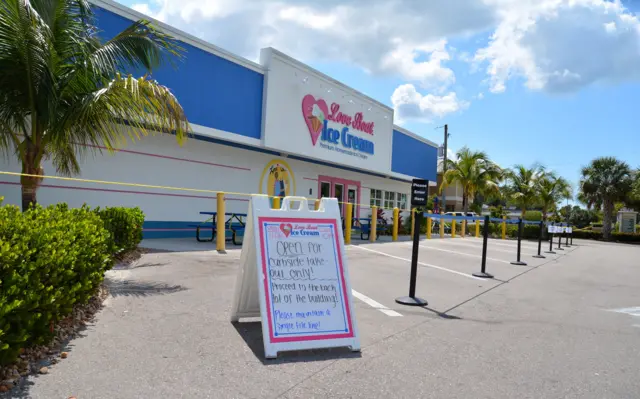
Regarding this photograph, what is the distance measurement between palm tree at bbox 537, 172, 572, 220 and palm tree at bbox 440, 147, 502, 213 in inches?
277

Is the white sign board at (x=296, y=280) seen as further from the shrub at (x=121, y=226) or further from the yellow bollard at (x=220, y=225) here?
the yellow bollard at (x=220, y=225)

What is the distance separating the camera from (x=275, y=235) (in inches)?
176

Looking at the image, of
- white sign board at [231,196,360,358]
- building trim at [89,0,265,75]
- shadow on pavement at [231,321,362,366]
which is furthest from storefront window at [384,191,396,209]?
shadow on pavement at [231,321,362,366]

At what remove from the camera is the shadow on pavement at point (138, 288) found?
5.77 metres

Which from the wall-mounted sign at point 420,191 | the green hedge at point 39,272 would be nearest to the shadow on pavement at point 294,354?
the green hedge at point 39,272

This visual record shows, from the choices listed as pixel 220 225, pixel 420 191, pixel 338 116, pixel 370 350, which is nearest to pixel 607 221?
pixel 420 191

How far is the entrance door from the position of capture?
67.2 feet

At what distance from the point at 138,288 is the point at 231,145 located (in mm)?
9701

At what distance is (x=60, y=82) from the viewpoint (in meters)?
7.05

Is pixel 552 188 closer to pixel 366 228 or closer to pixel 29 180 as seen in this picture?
pixel 366 228

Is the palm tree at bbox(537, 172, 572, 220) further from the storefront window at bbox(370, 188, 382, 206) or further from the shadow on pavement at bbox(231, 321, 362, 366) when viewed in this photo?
the shadow on pavement at bbox(231, 321, 362, 366)

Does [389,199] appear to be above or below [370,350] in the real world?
above

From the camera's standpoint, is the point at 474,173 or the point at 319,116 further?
the point at 474,173

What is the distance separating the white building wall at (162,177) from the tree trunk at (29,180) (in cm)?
422
